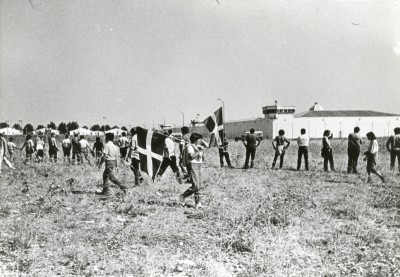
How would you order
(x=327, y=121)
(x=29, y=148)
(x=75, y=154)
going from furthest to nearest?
1. (x=327, y=121)
2. (x=29, y=148)
3. (x=75, y=154)

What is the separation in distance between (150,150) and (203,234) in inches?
160

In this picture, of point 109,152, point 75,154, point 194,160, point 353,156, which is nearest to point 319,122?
point 353,156

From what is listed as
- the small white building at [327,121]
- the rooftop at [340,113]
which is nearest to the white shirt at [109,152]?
the small white building at [327,121]

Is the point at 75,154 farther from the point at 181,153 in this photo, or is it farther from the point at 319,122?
the point at 319,122

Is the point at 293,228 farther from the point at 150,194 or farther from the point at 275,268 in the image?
the point at 150,194

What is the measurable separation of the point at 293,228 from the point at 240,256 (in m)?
1.48

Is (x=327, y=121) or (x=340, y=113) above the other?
(x=340, y=113)

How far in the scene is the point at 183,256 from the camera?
5.04 m

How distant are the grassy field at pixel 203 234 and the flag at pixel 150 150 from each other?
2.00 feet

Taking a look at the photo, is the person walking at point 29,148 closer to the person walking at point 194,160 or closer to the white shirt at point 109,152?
the white shirt at point 109,152

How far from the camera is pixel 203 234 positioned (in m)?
6.01

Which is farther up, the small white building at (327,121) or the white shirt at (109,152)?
the small white building at (327,121)

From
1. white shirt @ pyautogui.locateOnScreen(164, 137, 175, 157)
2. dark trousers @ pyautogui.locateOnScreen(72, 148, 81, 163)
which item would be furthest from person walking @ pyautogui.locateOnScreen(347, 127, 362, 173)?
dark trousers @ pyautogui.locateOnScreen(72, 148, 81, 163)

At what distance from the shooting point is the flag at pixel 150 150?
959 cm
